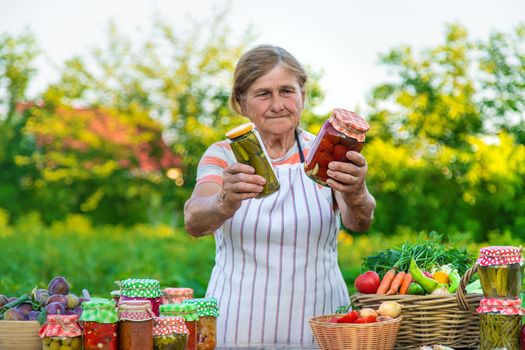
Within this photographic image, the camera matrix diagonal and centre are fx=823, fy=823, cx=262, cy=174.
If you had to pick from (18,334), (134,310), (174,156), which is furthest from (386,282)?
(174,156)

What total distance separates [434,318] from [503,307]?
33 centimetres

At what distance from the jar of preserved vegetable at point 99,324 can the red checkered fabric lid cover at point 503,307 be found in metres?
1.23

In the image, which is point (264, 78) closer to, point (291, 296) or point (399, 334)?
point (291, 296)

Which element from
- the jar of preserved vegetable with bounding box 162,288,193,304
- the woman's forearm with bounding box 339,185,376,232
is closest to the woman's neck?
the woman's forearm with bounding box 339,185,376,232

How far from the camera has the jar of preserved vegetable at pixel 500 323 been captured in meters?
2.72

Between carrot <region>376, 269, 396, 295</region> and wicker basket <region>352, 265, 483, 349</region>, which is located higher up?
carrot <region>376, 269, 396, 295</region>

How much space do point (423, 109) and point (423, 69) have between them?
0.78 m

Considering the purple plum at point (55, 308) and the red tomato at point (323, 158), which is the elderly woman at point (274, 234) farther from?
the purple plum at point (55, 308)

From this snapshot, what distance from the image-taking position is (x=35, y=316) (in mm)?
2775

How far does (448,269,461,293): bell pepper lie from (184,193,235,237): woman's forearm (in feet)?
2.87

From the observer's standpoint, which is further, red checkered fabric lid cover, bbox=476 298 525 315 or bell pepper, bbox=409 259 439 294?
bell pepper, bbox=409 259 439 294

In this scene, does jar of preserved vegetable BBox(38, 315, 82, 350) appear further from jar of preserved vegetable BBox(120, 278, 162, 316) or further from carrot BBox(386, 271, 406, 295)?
carrot BBox(386, 271, 406, 295)

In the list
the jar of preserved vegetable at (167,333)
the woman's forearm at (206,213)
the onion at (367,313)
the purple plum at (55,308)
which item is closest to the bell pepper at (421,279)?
the onion at (367,313)

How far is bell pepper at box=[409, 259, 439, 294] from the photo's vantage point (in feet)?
10.0
